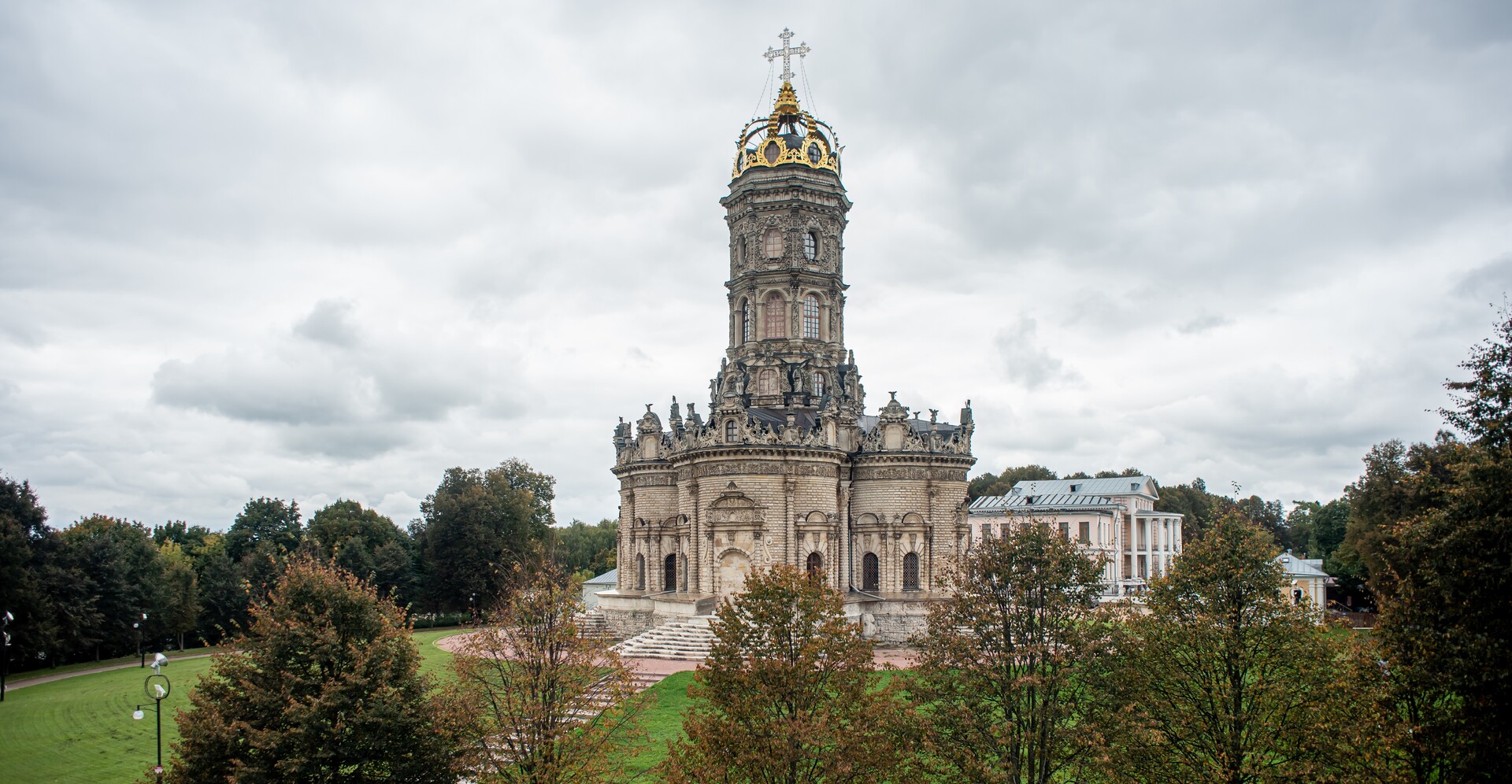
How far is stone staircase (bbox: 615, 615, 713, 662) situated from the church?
85 centimetres

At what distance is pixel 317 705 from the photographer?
56.6 ft

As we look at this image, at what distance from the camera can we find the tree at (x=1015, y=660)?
659 inches

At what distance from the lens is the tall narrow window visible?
4459 centimetres

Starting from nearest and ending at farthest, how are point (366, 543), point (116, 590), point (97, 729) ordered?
point (97, 729)
point (116, 590)
point (366, 543)

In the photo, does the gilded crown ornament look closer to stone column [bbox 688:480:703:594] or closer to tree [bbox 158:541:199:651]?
stone column [bbox 688:480:703:594]

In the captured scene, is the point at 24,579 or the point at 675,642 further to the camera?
the point at 24,579

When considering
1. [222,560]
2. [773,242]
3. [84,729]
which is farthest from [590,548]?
[84,729]

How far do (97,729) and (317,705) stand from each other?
1967cm

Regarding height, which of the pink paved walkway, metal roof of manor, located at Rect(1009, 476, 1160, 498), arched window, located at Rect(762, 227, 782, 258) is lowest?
the pink paved walkway

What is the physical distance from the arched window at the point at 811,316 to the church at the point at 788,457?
0.31ft

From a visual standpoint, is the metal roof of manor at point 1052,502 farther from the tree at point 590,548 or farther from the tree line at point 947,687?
the tree line at point 947,687

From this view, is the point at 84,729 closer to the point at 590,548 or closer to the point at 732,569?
the point at 732,569

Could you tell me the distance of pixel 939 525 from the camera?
44.8 metres

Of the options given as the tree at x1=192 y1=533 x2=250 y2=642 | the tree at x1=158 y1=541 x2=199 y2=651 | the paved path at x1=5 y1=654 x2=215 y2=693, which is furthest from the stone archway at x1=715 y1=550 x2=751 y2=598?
the tree at x1=158 y1=541 x2=199 y2=651
